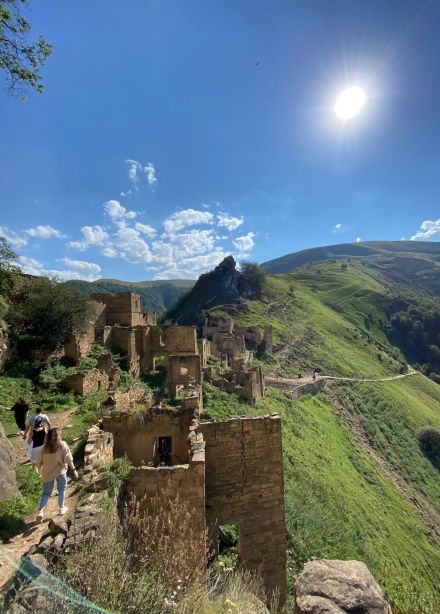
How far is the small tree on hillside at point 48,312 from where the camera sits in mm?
18953

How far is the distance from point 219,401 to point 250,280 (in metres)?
81.1

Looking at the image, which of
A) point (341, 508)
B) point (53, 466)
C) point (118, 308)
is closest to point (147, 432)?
point (53, 466)

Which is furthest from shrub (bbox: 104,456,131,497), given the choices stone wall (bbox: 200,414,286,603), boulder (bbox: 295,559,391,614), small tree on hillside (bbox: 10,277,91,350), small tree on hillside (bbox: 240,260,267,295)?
small tree on hillside (bbox: 240,260,267,295)

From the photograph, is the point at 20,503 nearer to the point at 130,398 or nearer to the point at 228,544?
the point at 228,544

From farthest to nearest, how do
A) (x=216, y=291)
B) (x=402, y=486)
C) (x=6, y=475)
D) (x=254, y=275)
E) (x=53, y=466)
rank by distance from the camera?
(x=254, y=275) → (x=216, y=291) → (x=402, y=486) → (x=6, y=475) → (x=53, y=466)

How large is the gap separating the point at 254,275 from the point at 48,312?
89.6m

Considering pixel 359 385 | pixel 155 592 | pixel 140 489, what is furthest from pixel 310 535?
pixel 359 385

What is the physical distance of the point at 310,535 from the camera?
1477 cm

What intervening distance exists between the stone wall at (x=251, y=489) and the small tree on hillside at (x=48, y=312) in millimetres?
13645

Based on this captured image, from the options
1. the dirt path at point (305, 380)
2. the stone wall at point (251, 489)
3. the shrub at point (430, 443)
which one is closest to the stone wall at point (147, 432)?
the stone wall at point (251, 489)

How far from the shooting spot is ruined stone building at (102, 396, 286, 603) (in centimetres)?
834

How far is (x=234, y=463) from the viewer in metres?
8.66

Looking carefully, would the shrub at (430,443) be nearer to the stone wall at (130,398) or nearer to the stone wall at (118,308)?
the stone wall at (118,308)

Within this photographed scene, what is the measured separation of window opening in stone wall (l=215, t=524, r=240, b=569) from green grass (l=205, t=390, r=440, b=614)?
4110 mm
